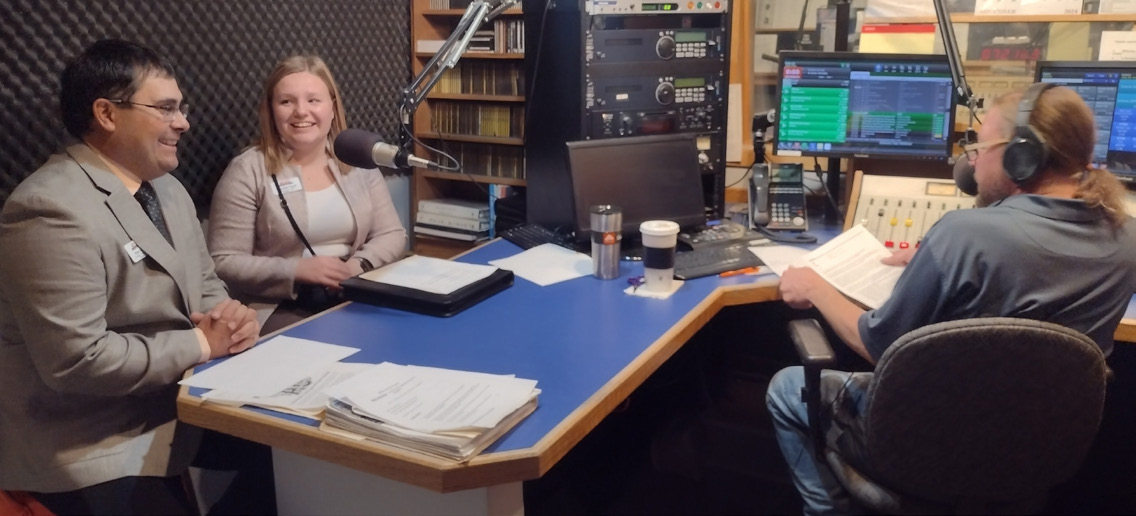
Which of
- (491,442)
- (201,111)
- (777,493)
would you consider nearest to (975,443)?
(491,442)

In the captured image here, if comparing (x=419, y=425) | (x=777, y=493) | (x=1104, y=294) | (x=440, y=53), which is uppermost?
(x=440, y=53)

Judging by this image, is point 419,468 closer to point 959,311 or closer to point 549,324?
point 549,324

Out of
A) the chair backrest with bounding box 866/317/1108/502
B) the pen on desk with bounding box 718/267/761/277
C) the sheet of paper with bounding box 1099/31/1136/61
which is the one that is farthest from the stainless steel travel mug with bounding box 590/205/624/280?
the sheet of paper with bounding box 1099/31/1136/61

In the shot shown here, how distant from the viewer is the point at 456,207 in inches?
134

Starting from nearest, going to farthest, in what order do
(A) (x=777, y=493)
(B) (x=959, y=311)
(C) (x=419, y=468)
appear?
1. (C) (x=419, y=468)
2. (B) (x=959, y=311)
3. (A) (x=777, y=493)

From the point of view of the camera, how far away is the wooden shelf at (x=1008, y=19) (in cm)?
250

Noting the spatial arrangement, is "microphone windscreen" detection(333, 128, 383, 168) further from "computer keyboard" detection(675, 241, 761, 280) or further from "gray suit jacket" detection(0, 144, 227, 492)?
"computer keyboard" detection(675, 241, 761, 280)

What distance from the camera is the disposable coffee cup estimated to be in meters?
1.93

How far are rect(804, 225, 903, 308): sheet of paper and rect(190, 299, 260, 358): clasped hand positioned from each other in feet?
4.20

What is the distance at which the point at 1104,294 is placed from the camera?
151 cm

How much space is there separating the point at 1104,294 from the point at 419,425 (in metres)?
1.20

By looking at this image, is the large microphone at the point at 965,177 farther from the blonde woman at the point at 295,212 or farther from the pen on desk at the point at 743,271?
the blonde woman at the point at 295,212

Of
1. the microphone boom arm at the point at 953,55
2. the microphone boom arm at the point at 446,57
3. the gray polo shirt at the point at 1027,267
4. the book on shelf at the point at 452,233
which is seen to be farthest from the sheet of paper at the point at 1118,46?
the book on shelf at the point at 452,233

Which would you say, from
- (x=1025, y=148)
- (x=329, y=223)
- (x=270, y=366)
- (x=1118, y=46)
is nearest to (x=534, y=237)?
(x=329, y=223)
